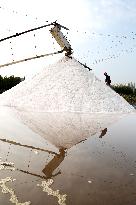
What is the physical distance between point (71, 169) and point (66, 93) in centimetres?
1185

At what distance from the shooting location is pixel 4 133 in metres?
11.3

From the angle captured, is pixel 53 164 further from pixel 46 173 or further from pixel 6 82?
pixel 6 82

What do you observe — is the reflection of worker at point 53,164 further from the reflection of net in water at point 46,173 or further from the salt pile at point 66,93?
the salt pile at point 66,93

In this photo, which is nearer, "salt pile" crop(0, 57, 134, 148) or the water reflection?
the water reflection

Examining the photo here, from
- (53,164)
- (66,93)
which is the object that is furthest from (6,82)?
(53,164)

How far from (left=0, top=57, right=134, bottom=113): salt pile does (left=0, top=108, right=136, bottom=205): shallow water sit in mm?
6949

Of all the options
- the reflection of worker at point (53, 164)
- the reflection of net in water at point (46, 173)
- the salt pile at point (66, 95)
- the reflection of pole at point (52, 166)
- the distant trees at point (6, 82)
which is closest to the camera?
the reflection of net in water at point (46, 173)

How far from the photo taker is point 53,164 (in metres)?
7.05

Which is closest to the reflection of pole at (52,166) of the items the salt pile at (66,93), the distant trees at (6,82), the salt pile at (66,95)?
the salt pile at (66,95)

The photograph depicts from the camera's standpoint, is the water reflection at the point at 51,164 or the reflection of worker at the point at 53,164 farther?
the reflection of worker at the point at 53,164

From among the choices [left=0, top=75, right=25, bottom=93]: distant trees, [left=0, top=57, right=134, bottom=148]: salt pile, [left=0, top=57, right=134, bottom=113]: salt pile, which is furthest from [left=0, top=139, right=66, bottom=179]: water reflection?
[left=0, top=75, right=25, bottom=93]: distant trees

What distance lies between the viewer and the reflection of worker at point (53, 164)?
6.39 metres

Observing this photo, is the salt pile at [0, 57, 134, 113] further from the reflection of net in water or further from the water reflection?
the reflection of net in water

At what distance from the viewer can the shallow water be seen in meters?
5.13
